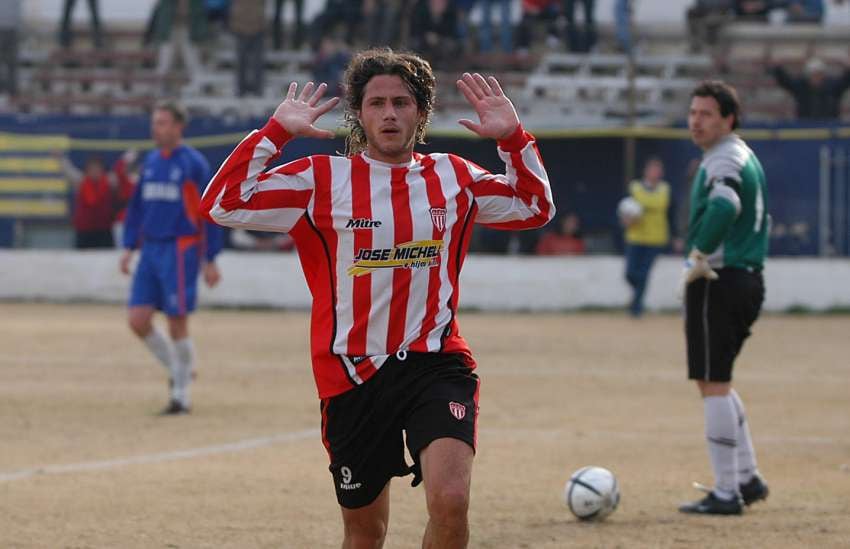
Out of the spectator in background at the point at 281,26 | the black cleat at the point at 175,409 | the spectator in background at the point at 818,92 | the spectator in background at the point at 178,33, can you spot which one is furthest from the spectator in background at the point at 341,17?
the black cleat at the point at 175,409

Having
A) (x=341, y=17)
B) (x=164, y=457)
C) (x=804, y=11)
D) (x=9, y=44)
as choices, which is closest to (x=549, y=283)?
(x=341, y=17)

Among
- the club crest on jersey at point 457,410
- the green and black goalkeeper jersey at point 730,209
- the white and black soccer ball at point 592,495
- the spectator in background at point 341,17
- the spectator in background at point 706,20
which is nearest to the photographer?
the club crest on jersey at point 457,410

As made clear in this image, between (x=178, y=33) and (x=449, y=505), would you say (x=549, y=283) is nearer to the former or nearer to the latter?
(x=178, y=33)

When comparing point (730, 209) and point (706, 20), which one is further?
point (706, 20)

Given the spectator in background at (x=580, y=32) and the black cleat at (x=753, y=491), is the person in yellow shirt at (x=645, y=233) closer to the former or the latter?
the spectator in background at (x=580, y=32)

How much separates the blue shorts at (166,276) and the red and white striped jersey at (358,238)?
5980 mm

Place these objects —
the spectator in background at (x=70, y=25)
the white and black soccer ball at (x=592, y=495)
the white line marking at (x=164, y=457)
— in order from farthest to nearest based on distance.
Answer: the spectator in background at (x=70, y=25) < the white line marking at (x=164, y=457) < the white and black soccer ball at (x=592, y=495)

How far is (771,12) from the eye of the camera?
2617cm

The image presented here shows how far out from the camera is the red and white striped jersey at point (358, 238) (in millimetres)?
5078

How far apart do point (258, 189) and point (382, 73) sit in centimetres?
59

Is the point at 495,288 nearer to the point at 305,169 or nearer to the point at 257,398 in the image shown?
the point at 257,398

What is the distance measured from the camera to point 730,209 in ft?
24.1

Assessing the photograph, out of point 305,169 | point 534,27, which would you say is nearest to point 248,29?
point 534,27

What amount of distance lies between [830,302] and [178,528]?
15.5m
